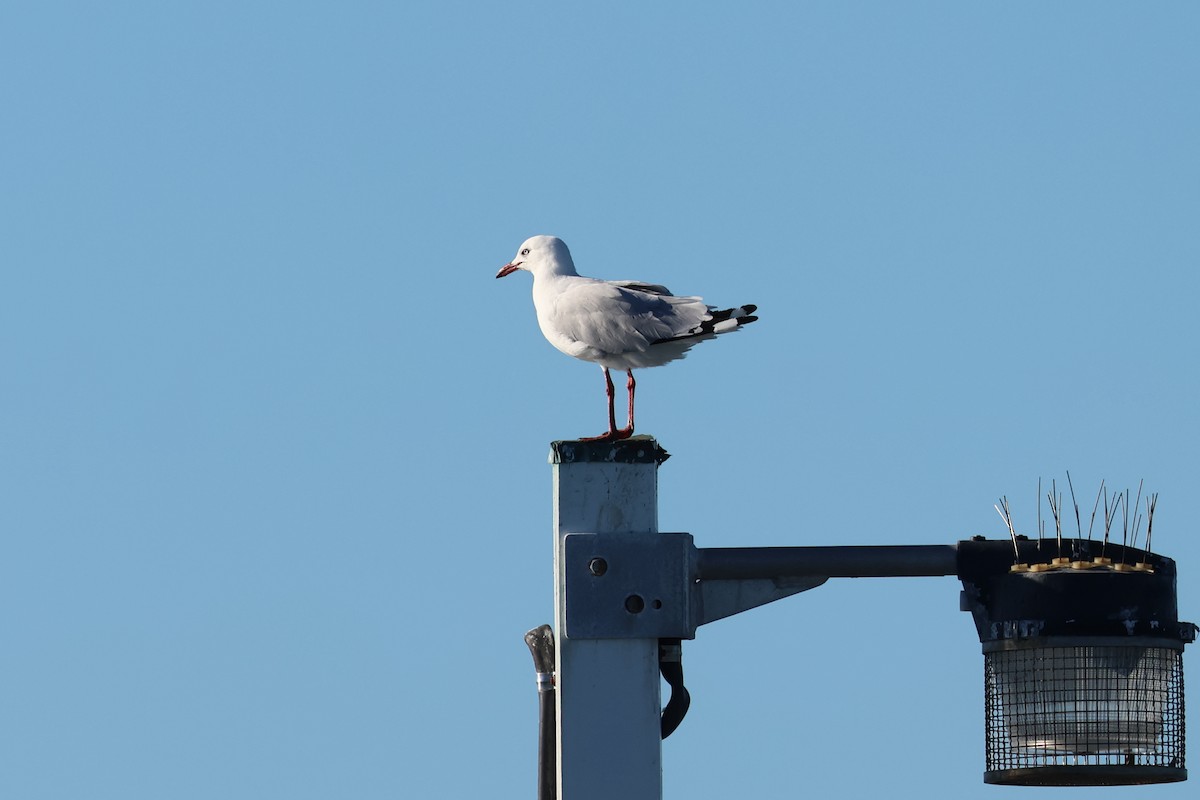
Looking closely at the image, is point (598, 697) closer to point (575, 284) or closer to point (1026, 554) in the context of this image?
point (1026, 554)

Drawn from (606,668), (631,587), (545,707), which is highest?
(631,587)

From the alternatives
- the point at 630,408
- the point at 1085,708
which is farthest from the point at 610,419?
the point at 1085,708

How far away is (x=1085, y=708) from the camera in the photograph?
5.05 metres

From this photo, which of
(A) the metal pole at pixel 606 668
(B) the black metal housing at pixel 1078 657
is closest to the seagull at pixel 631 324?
(A) the metal pole at pixel 606 668

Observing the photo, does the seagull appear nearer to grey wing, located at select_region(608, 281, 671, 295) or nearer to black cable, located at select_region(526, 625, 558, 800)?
grey wing, located at select_region(608, 281, 671, 295)

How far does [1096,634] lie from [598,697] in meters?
1.57

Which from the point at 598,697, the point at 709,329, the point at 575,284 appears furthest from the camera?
the point at 575,284

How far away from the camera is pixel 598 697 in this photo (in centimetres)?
491

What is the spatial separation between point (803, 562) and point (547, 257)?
2777 mm

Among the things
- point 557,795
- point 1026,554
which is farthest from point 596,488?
point 1026,554

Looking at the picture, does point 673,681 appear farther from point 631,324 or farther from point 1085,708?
point 631,324

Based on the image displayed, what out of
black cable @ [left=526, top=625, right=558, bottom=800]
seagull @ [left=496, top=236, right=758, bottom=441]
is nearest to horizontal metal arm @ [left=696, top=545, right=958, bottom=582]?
black cable @ [left=526, top=625, right=558, bottom=800]

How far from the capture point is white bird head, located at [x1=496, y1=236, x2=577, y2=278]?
735 cm

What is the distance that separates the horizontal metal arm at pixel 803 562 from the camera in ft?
16.4
